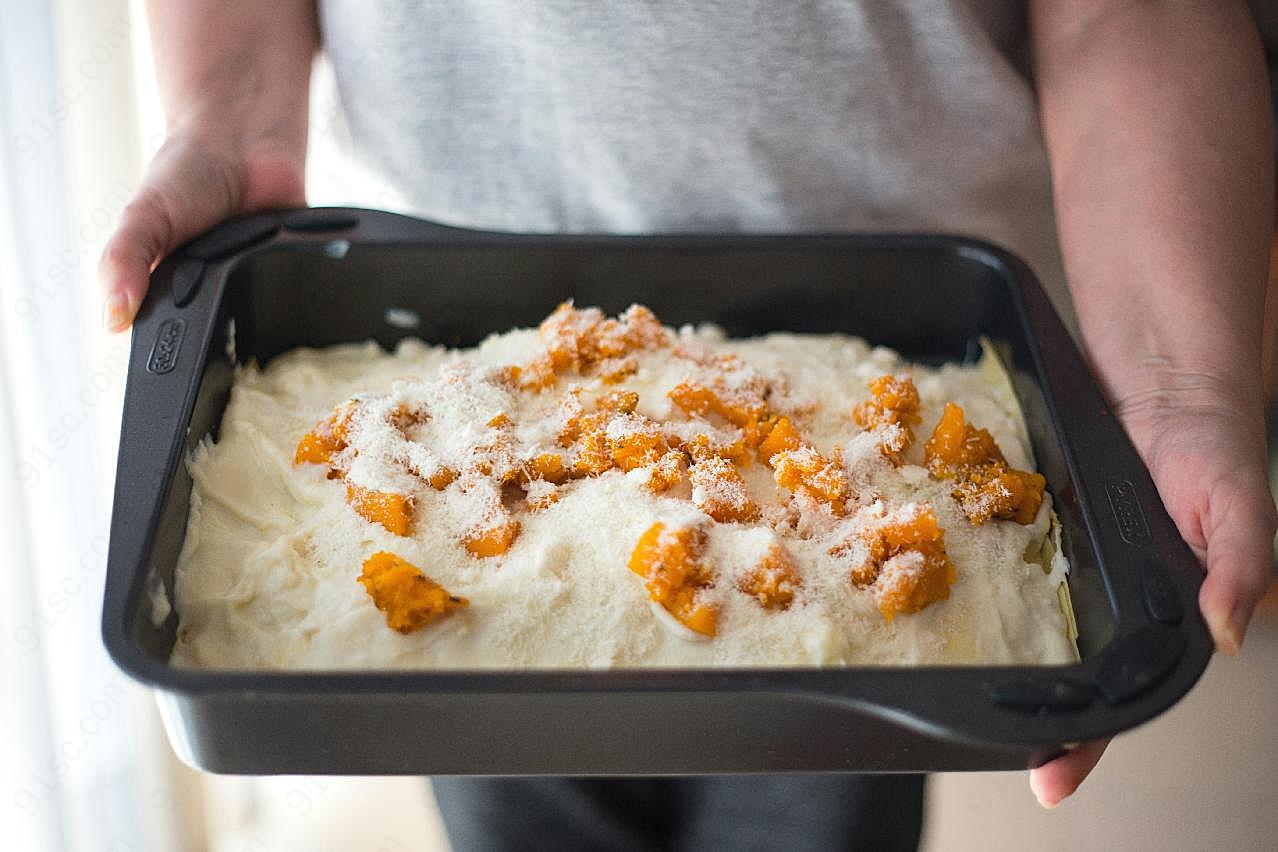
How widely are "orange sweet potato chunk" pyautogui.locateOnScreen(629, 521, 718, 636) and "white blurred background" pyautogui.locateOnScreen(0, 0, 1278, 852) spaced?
2.04ft

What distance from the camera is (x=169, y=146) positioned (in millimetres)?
1141

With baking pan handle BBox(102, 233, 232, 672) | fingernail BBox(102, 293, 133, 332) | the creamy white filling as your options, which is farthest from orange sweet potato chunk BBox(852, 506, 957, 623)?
fingernail BBox(102, 293, 133, 332)

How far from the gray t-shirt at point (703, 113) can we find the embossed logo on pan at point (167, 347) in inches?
13.4

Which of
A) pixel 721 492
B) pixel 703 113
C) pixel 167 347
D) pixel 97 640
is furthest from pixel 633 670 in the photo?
pixel 97 640

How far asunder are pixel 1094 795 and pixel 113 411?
5.05 ft

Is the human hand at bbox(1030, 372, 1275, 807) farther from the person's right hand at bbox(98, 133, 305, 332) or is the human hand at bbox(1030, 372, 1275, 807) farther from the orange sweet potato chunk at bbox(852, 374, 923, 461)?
the person's right hand at bbox(98, 133, 305, 332)

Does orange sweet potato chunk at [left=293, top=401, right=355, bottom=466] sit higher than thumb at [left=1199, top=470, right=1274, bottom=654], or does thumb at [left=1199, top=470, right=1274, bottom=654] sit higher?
thumb at [left=1199, top=470, right=1274, bottom=654]

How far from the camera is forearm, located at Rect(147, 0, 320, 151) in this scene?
1194 mm

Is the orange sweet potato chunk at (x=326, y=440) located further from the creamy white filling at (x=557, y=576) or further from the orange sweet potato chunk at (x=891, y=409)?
the orange sweet potato chunk at (x=891, y=409)

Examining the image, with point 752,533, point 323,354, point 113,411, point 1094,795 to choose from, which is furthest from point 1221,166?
point 113,411

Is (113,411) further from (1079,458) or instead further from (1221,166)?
(1221,166)

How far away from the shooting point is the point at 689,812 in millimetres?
1193

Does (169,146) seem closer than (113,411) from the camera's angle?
Yes

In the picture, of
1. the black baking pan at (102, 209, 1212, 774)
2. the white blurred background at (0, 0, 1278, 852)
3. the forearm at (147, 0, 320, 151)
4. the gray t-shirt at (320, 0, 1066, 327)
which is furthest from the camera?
the white blurred background at (0, 0, 1278, 852)
